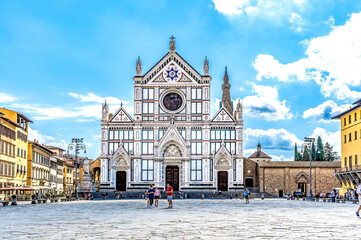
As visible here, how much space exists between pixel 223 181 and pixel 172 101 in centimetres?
1341

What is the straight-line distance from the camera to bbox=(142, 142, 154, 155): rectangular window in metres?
72.2

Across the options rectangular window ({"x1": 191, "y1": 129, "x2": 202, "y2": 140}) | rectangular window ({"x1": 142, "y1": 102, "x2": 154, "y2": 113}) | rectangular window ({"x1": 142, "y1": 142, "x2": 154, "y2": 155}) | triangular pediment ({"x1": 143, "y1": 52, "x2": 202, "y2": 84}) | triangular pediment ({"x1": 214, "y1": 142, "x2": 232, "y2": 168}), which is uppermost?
triangular pediment ({"x1": 143, "y1": 52, "x2": 202, "y2": 84})

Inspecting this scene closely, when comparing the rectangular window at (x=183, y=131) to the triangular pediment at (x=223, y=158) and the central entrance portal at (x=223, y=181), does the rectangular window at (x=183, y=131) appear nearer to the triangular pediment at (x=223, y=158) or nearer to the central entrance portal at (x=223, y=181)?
the triangular pediment at (x=223, y=158)

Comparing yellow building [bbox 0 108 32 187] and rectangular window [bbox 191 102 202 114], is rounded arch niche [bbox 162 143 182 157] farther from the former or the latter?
yellow building [bbox 0 108 32 187]

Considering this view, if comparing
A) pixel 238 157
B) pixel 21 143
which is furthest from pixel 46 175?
pixel 238 157

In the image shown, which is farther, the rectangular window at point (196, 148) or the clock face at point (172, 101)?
the clock face at point (172, 101)

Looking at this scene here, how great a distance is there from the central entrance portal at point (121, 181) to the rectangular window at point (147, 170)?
2697 millimetres

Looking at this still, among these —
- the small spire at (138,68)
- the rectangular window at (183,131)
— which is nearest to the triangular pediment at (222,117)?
the rectangular window at (183,131)

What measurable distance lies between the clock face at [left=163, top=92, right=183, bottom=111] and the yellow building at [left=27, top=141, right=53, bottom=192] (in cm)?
1948

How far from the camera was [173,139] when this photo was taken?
2832 inches

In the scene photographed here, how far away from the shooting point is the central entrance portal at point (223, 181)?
71.6 meters

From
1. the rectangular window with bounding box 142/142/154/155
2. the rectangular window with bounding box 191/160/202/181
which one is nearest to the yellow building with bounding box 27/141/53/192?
the rectangular window with bounding box 142/142/154/155

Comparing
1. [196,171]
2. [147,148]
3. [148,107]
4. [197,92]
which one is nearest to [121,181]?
[147,148]

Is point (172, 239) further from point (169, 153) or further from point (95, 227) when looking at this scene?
point (169, 153)
